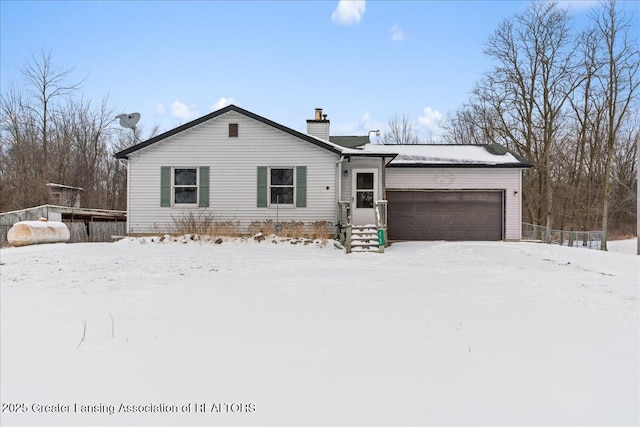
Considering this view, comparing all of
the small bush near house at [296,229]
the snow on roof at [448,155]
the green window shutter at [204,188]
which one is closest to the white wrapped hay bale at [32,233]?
the green window shutter at [204,188]

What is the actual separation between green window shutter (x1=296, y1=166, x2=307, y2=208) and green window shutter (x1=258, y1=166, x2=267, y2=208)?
3.79 feet

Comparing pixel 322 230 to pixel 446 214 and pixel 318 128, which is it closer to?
pixel 318 128

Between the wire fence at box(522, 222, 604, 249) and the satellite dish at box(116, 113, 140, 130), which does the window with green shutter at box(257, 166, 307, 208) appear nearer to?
the satellite dish at box(116, 113, 140, 130)

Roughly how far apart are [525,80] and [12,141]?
31756 mm

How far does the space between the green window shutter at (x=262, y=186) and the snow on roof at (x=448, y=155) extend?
4090 mm

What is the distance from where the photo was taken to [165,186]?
593 inches

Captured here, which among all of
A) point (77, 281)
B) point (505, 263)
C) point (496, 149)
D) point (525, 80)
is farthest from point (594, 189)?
point (77, 281)

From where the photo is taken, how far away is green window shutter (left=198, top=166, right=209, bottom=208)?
593 inches

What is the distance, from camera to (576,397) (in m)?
3.11

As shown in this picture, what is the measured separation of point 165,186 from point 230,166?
2.44 meters

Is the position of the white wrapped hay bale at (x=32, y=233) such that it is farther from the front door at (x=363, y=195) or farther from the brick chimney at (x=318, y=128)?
the front door at (x=363, y=195)

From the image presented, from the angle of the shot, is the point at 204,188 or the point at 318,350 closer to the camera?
the point at 318,350

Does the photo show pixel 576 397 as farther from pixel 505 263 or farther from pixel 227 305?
pixel 505 263

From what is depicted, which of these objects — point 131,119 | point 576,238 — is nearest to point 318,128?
point 131,119
